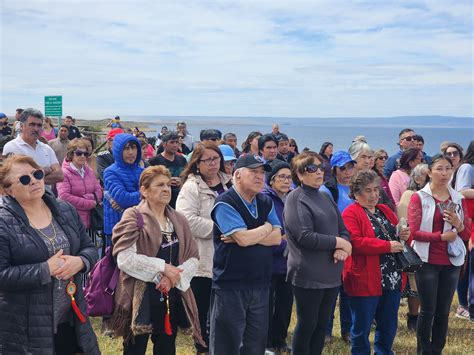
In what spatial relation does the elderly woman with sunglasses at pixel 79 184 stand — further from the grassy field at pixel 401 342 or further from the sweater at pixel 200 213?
the sweater at pixel 200 213

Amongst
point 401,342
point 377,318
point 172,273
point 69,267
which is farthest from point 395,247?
point 69,267

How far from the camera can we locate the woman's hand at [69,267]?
3.41 m

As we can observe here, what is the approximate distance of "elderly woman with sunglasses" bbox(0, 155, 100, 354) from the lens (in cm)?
331

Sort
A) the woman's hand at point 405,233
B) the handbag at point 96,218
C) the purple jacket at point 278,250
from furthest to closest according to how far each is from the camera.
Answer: the handbag at point 96,218 < the purple jacket at point 278,250 < the woman's hand at point 405,233

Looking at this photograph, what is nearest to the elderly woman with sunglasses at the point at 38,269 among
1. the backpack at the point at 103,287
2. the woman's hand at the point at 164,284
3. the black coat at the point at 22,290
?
the black coat at the point at 22,290

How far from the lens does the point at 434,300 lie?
5.05 meters

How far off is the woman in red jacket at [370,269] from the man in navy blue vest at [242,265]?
2.99 feet

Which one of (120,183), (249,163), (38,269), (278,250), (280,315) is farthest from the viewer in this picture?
(120,183)

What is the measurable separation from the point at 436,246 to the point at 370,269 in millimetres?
820

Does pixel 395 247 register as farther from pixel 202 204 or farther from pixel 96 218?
pixel 96 218

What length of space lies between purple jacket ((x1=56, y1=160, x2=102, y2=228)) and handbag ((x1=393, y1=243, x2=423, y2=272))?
394 centimetres

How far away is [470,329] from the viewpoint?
632 cm

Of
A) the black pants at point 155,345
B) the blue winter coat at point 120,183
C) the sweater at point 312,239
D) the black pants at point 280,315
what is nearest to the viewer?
the black pants at point 155,345

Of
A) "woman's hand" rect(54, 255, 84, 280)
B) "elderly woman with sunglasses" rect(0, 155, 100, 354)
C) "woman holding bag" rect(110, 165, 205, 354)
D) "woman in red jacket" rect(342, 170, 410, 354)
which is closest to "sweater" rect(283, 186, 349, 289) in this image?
"woman in red jacket" rect(342, 170, 410, 354)
